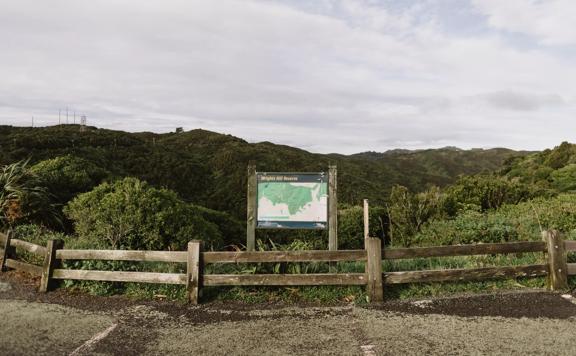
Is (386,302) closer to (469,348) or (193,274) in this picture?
(469,348)

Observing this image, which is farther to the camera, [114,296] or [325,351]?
[114,296]

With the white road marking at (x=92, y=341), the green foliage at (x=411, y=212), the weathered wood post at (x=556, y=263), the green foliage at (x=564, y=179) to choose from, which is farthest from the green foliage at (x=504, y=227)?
the green foliage at (x=564, y=179)

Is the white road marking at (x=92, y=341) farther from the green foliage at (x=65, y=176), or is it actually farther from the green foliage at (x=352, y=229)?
the green foliage at (x=352, y=229)

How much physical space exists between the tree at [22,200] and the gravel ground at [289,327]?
468 cm

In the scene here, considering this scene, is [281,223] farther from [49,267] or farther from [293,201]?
[49,267]

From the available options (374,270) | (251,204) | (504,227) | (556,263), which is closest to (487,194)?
(504,227)

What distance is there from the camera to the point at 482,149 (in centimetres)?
12638

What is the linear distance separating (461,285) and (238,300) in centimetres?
367

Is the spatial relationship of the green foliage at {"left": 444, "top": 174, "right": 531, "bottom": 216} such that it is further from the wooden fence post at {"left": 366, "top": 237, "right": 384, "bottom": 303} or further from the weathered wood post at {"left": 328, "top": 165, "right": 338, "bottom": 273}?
the wooden fence post at {"left": 366, "top": 237, "right": 384, "bottom": 303}

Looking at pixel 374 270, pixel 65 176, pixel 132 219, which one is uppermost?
pixel 65 176

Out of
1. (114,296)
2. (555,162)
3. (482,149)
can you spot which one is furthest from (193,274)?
(482,149)

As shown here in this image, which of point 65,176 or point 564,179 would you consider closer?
point 65,176

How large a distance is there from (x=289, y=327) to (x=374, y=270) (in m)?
1.68

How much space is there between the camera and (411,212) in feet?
49.5
